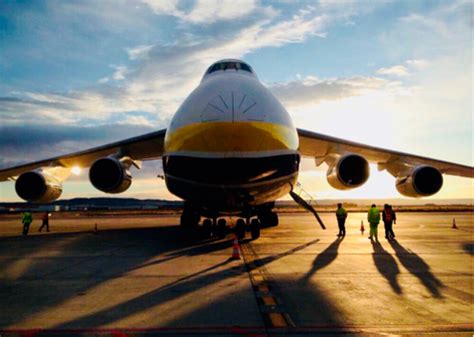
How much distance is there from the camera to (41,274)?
6.56 meters

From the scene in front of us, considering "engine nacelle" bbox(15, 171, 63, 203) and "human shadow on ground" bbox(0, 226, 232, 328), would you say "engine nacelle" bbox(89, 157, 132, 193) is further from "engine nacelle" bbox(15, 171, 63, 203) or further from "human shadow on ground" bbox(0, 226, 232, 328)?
"engine nacelle" bbox(15, 171, 63, 203)

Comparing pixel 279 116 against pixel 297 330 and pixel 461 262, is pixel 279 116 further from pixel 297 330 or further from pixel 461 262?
pixel 297 330

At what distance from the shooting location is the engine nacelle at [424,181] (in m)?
11.4

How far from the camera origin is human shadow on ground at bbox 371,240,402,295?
18.7ft

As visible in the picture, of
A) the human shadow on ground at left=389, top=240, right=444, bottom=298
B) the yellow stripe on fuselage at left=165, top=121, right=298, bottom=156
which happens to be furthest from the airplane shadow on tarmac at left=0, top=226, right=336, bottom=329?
the yellow stripe on fuselage at left=165, top=121, right=298, bottom=156

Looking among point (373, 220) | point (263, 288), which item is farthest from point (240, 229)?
point (263, 288)

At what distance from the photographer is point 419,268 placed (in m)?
6.93

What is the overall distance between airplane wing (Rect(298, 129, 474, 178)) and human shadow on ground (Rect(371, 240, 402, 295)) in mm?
4639

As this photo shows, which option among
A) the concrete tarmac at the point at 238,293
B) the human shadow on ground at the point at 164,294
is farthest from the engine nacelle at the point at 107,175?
the human shadow on ground at the point at 164,294

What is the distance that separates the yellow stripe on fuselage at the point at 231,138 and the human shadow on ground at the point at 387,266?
3055mm

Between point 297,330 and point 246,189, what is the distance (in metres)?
5.29

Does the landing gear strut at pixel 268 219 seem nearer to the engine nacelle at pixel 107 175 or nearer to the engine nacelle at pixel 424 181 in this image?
the engine nacelle at pixel 424 181

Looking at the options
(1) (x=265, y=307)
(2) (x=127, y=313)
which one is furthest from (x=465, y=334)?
(2) (x=127, y=313)

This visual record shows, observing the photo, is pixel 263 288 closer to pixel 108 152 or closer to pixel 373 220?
pixel 373 220
